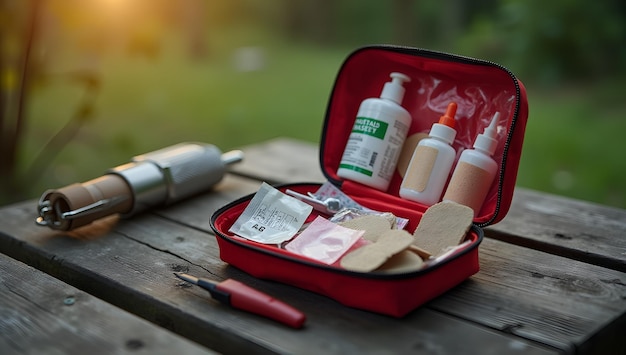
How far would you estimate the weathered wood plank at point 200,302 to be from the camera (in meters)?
0.71

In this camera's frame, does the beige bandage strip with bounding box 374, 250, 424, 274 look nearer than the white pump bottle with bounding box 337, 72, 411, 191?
Yes

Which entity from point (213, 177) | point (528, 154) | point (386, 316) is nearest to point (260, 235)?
point (386, 316)

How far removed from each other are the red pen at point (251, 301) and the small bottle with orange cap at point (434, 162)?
315 millimetres

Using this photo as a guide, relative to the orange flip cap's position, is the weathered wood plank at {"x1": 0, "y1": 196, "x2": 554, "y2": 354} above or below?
below

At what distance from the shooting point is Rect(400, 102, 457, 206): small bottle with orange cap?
0.99 metres

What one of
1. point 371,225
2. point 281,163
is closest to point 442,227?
point 371,225

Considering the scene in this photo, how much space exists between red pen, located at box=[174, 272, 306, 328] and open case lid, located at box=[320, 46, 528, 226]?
289mm

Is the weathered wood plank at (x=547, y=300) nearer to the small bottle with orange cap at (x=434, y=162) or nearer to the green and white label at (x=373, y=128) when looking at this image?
the small bottle with orange cap at (x=434, y=162)

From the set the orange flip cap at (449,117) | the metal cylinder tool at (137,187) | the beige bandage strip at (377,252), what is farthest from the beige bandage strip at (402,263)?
the metal cylinder tool at (137,187)

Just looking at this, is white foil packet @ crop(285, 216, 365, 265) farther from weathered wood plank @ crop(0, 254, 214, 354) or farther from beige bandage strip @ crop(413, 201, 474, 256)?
weathered wood plank @ crop(0, 254, 214, 354)

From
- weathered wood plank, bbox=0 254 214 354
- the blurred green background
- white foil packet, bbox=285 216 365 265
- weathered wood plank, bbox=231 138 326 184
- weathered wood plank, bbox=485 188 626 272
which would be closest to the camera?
weathered wood plank, bbox=0 254 214 354

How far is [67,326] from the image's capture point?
0.75 m

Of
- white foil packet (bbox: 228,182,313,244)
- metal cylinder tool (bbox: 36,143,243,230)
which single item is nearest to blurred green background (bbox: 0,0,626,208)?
metal cylinder tool (bbox: 36,143,243,230)

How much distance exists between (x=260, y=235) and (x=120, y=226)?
10.5 inches
